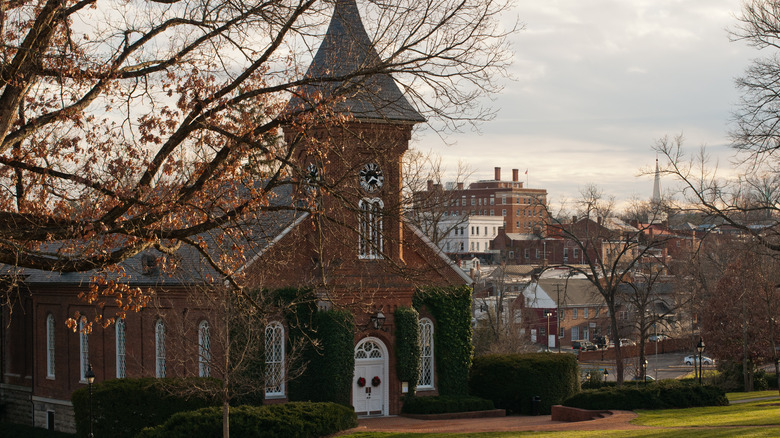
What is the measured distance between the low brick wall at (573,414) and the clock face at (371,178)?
956 cm

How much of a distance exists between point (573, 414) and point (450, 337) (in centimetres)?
629

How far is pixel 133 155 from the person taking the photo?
13.6m

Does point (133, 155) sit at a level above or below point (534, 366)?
above

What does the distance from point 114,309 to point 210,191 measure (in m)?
23.1

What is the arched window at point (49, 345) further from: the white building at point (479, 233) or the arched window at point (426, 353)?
the white building at point (479, 233)

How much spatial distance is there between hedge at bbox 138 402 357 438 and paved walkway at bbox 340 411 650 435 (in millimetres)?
879

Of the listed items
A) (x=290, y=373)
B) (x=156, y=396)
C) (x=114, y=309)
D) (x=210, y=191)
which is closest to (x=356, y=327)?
(x=290, y=373)

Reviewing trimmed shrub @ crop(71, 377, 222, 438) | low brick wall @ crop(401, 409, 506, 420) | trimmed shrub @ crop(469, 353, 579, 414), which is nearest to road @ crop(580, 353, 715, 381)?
trimmed shrub @ crop(469, 353, 579, 414)

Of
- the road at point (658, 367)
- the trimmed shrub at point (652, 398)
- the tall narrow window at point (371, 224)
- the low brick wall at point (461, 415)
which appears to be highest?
the tall narrow window at point (371, 224)

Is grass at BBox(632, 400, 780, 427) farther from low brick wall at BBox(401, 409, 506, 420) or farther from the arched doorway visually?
the arched doorway

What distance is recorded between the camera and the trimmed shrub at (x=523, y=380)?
3366 centimetres

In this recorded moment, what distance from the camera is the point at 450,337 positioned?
32.8 meters

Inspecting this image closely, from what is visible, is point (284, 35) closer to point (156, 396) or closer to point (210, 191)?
point (210, 191)

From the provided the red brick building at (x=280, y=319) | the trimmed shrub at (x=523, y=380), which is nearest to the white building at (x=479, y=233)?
the red brick building at (x=280, y=319)
